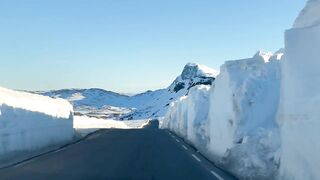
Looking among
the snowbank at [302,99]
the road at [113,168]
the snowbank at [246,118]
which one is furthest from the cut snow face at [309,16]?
the road at [113,168]

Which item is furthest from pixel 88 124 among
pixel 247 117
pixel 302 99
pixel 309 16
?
pixel 302 99

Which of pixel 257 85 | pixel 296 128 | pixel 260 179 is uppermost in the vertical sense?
pixel 257 85

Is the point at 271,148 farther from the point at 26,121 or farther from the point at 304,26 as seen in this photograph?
the point at 26,121

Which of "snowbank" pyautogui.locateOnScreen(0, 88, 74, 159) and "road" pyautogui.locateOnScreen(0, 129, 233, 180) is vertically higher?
"snowbank" pyautogui.locateOnScreen(0, 88, 74, 159)

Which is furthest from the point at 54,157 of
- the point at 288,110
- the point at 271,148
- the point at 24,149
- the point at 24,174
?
the point at 288,110

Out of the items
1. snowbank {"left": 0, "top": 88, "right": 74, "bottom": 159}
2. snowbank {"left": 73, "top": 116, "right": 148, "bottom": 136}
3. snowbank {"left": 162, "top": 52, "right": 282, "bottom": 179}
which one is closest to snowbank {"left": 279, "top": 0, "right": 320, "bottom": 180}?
snowbank {"left": 162, "top": 52, "right": 282, "bottom": 179}

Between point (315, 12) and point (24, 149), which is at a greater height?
point (315, 12)

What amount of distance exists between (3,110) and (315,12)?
12882mm

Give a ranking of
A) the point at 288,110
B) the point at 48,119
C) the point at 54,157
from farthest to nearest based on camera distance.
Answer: the point at 48,119, the point at 54,157, the point at 288,110

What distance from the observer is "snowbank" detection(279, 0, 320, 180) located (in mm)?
12117

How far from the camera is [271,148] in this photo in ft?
56.3

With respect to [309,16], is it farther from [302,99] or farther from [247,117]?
[247,117]

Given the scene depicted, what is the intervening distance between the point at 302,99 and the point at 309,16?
274 cm

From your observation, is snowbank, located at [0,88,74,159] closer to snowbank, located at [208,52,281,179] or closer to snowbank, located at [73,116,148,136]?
snowbank, located at [208,52,281,179]
